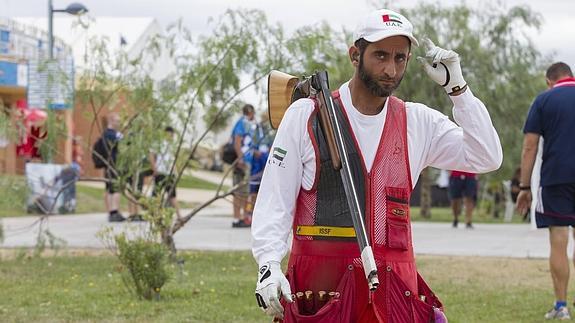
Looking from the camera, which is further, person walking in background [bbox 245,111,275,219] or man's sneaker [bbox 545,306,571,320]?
person walking in background [bbox 245,111,275,219]

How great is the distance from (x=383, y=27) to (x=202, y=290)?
5777 millimetres

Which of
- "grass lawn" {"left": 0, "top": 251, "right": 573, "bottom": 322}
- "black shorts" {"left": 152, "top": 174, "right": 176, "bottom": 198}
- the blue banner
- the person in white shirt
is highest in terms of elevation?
the blue banner

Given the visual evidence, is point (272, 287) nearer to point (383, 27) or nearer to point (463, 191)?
point (383, 27)

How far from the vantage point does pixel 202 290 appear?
9430 mm

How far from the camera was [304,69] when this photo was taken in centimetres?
1089

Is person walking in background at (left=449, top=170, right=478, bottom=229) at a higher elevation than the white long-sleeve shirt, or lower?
lower

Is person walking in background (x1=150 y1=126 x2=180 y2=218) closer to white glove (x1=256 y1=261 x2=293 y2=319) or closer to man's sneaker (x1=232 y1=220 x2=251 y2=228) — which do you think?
man's sneaker (x1=232 y1=220 x2=251 y2=228)

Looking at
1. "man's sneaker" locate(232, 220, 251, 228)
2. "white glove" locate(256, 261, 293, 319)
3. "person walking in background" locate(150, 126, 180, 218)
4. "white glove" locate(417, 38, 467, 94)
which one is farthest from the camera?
"man's sneaker" locate(232, 220, 251, 228)

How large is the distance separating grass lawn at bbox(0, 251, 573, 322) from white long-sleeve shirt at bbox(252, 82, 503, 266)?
3.94 metres

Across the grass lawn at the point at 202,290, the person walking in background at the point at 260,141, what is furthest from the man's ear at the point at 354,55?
the person walking in background at the point at 260,141

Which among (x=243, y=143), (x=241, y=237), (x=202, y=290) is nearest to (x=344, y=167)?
(x=202, y=290)

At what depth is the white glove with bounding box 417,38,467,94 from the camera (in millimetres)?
4113

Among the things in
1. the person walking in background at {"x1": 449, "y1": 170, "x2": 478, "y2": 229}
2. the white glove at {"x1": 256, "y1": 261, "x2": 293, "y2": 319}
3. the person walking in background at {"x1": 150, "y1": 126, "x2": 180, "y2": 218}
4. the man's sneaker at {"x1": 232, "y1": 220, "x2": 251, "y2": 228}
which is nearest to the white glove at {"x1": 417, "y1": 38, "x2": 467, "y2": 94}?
the white glove at {"x1": 256, "y1": 261, "x2": 293, "y2": 319}

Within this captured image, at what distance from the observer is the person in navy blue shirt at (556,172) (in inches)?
320
